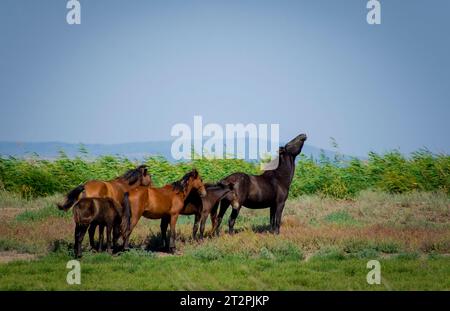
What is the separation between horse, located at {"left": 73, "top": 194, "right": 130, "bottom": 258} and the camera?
12969 mm

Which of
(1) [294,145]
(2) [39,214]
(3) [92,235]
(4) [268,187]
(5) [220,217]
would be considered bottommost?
(2) [39,214]

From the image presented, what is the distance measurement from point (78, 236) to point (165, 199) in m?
1.77

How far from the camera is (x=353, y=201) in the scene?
23.0 metres

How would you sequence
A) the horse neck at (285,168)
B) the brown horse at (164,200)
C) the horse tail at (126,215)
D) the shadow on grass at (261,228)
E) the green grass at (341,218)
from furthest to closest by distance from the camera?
the green grass at (341,218), the shadow on grass at (261,228), the horse neck at (285,168), the brown horse at (164,200), the horse tail at (126,215)

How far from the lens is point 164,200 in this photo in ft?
45.2

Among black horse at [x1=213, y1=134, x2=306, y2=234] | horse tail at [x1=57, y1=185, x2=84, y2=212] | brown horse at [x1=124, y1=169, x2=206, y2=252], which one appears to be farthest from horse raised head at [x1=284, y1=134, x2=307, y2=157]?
horse tail at [x1=57, y1=185, x2=84, y2=212]

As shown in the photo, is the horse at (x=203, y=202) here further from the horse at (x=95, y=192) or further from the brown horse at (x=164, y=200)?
the horse at (x=95, y=192)

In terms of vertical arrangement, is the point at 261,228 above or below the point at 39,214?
below

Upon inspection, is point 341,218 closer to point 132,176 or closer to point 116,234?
point 132,176

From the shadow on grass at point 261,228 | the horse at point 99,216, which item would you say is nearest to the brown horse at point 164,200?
the horse at point 99,216

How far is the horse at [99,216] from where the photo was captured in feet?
42.5

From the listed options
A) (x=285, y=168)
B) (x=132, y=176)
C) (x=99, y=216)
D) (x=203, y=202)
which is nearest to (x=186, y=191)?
(x=203, y=202)

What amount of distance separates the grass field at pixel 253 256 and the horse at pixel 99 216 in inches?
16.1

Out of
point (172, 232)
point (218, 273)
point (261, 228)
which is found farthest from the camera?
point (261, 228)
